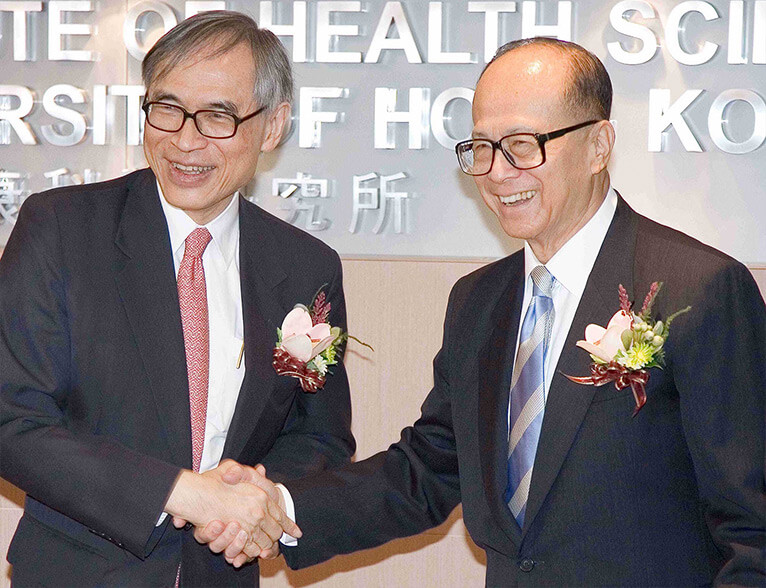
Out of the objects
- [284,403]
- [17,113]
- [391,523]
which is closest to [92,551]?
[284,403]

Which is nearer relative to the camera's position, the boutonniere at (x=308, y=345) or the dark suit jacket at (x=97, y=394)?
the dark suit jacket at (x=97, y=394)

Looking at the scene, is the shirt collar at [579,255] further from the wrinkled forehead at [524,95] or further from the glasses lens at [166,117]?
the glasses lens at [166,117]

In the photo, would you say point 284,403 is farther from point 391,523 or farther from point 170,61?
point 170,61

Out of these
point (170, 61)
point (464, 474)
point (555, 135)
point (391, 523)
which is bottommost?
point (391, 523)

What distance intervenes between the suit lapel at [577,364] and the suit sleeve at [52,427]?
878mm

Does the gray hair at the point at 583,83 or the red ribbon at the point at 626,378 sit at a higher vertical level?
the gray hair at the point at 583,83

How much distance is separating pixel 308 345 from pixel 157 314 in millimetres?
389

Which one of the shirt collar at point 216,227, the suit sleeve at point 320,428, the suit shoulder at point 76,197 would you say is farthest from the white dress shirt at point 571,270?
the suit shoulder at point 76,197

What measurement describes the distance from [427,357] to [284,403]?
114cm

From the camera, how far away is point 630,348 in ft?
7.47

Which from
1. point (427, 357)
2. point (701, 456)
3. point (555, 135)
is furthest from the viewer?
point (427, 357)

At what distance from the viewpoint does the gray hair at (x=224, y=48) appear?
106 inches

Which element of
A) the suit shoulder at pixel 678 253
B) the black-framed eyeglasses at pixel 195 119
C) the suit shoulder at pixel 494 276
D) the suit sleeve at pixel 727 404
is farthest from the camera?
the suit shoulder at pixel 494 276

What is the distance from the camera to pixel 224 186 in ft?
8.99
